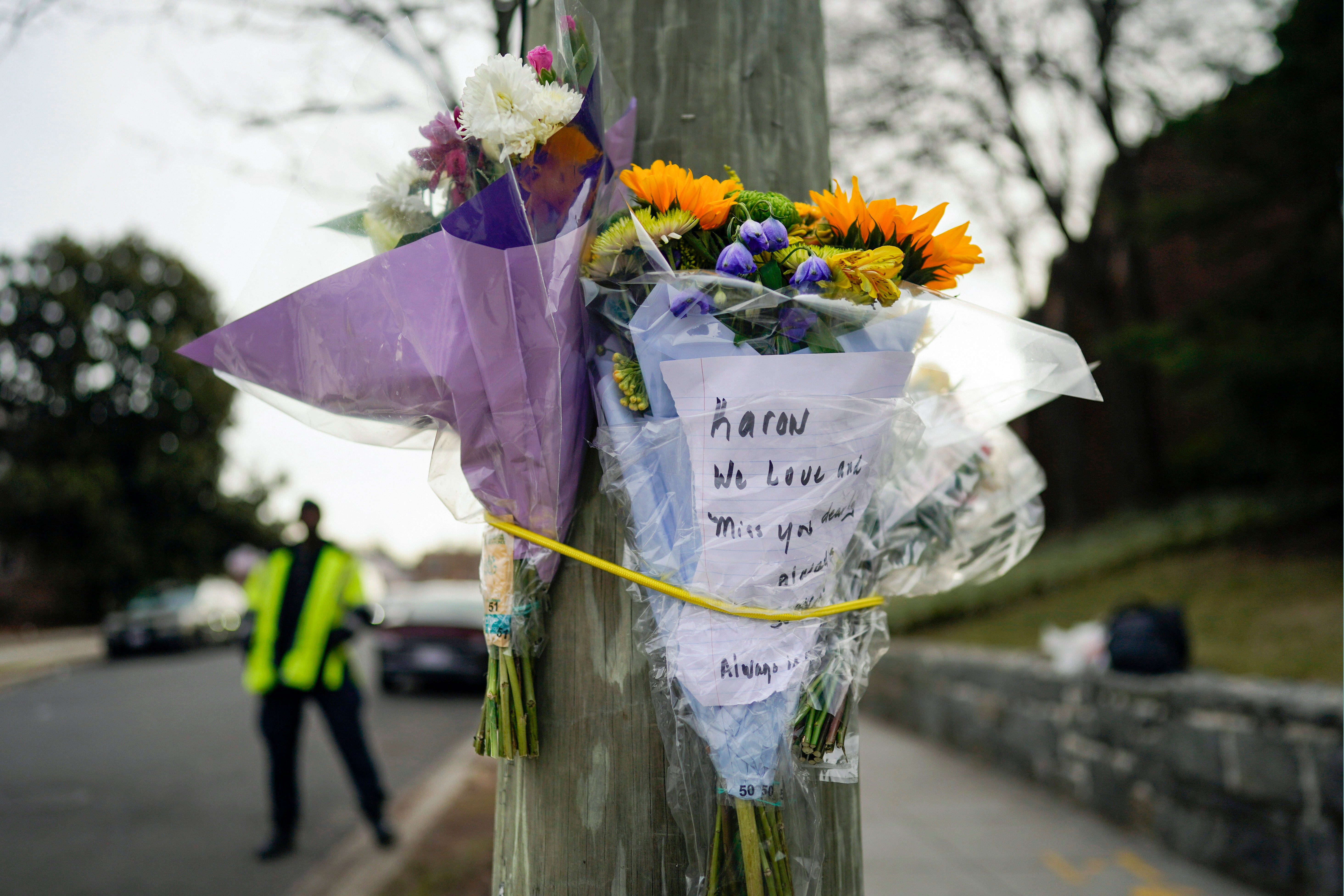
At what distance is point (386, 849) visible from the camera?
4.85 metres

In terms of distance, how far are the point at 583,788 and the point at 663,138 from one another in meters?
1.11

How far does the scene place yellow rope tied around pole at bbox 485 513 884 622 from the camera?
131 cm

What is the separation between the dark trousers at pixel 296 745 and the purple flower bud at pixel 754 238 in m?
4.26

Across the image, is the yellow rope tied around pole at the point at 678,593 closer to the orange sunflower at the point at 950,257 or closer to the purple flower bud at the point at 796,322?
the purple flower bud at the point at 796,322

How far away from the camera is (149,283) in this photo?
2528 cm

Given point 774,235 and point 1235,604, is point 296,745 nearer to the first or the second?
point 774,235

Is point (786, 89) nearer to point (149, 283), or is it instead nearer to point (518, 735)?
point (518, 735)

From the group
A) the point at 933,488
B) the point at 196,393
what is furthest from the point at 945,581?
the point at 196,393

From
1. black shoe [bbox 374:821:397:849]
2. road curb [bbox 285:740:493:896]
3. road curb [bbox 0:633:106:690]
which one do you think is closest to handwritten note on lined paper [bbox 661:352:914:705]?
road curb [bbox 285:740:493:896]

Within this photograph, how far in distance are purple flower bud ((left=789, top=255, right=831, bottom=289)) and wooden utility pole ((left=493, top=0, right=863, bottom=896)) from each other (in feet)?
1.39

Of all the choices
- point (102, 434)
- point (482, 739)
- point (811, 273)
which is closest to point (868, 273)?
point (811, 273)

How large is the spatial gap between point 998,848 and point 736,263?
4727 millimetres

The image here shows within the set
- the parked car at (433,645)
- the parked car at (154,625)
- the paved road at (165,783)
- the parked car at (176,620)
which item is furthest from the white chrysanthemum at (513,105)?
the parked car at (154,625)

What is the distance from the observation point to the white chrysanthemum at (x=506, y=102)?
1.23 metres
